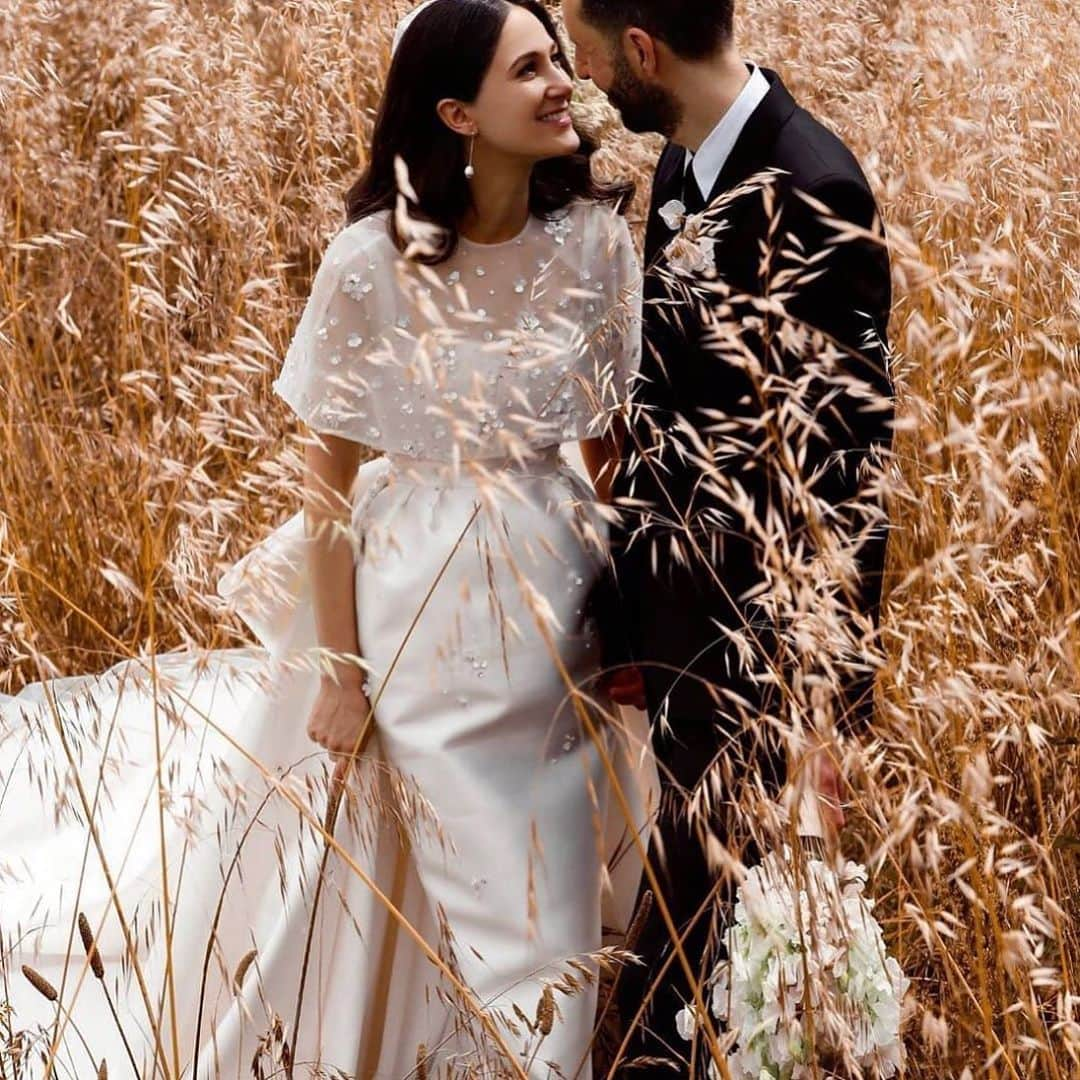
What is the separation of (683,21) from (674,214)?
0.88ft

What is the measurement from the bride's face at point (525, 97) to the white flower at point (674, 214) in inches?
7.3

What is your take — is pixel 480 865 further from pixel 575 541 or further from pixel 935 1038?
pixel 935 1038

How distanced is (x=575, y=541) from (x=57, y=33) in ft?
9.12

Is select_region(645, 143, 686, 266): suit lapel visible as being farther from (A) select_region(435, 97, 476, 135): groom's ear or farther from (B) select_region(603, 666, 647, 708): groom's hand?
(B) select_region(603, 666, 647, 708): groom's hand

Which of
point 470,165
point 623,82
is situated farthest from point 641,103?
point 470,165

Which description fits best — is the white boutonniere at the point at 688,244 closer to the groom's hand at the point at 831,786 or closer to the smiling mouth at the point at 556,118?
the smiling mouth at the point at 556,118

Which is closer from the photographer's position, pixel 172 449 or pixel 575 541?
pixel 575 541

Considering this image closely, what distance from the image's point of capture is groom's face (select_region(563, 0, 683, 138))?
210cm

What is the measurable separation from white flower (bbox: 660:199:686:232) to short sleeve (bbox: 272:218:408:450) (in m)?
0.40

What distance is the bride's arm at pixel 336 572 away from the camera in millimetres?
2203

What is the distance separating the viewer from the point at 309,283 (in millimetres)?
3479

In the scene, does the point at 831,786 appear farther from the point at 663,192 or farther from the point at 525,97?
the point at 525,97

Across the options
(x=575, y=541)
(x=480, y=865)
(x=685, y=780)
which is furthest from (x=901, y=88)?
(x=480, y=865)

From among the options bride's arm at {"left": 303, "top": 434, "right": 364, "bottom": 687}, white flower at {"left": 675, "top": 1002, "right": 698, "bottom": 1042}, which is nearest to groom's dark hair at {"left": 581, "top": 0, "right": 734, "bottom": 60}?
bride's arm at {"left": 303, "top": 434, "right": 364, "bottom": 687}
